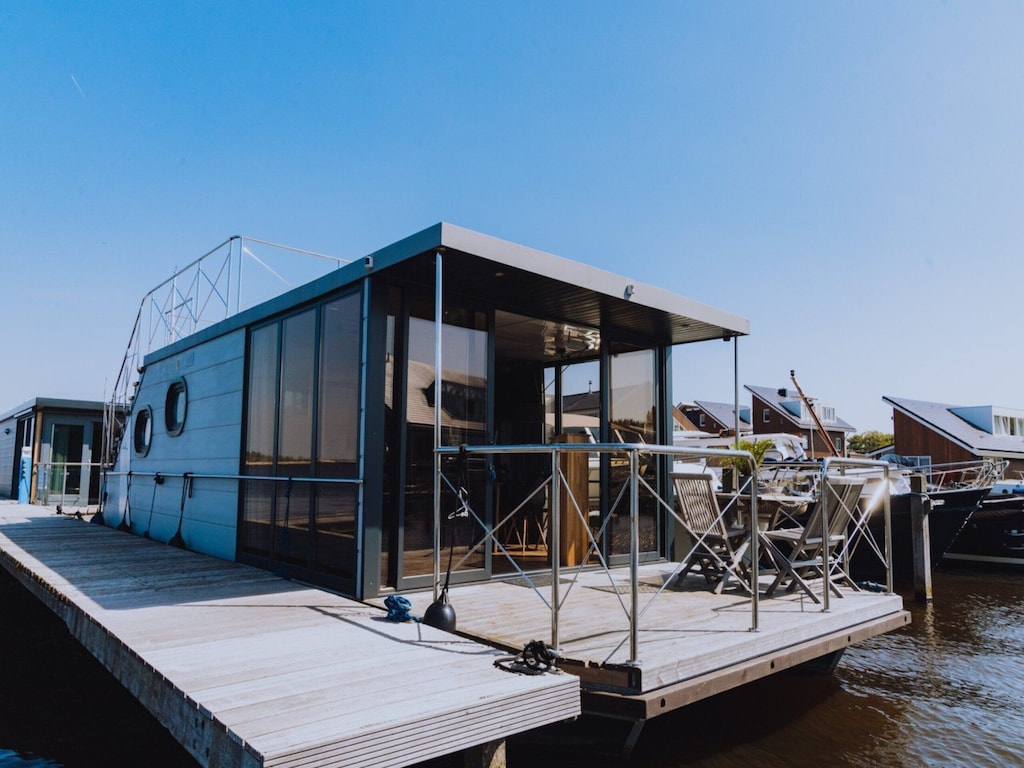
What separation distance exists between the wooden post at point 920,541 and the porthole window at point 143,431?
38.5 ft

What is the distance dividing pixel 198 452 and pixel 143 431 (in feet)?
8.86

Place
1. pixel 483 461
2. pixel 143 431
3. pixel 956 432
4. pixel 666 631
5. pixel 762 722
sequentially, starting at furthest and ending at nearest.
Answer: pixel 956 432 < pixel 143 431 < pixel 483 461 < pixel 762 722 < pixel 666 631

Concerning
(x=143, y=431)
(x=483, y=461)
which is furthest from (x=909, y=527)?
(x=143, y=431)

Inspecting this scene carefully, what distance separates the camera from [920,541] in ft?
36.1

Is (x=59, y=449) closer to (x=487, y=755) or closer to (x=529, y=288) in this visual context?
(x=529, y=288)

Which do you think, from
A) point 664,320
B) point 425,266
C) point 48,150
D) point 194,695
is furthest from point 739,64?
point 48,150

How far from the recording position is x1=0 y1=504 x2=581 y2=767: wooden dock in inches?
97.0

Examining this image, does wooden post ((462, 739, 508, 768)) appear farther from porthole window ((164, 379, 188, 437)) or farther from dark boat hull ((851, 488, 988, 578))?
dark boat hull ((851, 488, 988, 578))

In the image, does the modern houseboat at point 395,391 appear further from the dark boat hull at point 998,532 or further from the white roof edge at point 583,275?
the dark boat hull at point 998,532

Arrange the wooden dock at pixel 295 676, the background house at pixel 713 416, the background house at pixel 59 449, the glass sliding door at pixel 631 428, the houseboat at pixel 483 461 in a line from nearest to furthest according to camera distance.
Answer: the wooden dock at pixel 295 676, the houseboat at pixel 483 461, the glass sliding door at pixel 631 428, the background house at pixel 59 449, the background house at pixel 713 416

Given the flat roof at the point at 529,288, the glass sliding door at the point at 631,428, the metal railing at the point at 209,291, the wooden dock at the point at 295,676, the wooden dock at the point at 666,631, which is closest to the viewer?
the wooden dock at the point at 295,676

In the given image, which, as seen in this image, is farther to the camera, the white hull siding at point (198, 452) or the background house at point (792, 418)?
the background house at point (792, 418)

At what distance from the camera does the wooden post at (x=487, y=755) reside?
2873 mm

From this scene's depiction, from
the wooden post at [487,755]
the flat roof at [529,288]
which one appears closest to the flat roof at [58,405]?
the flat roof at [529,288]
